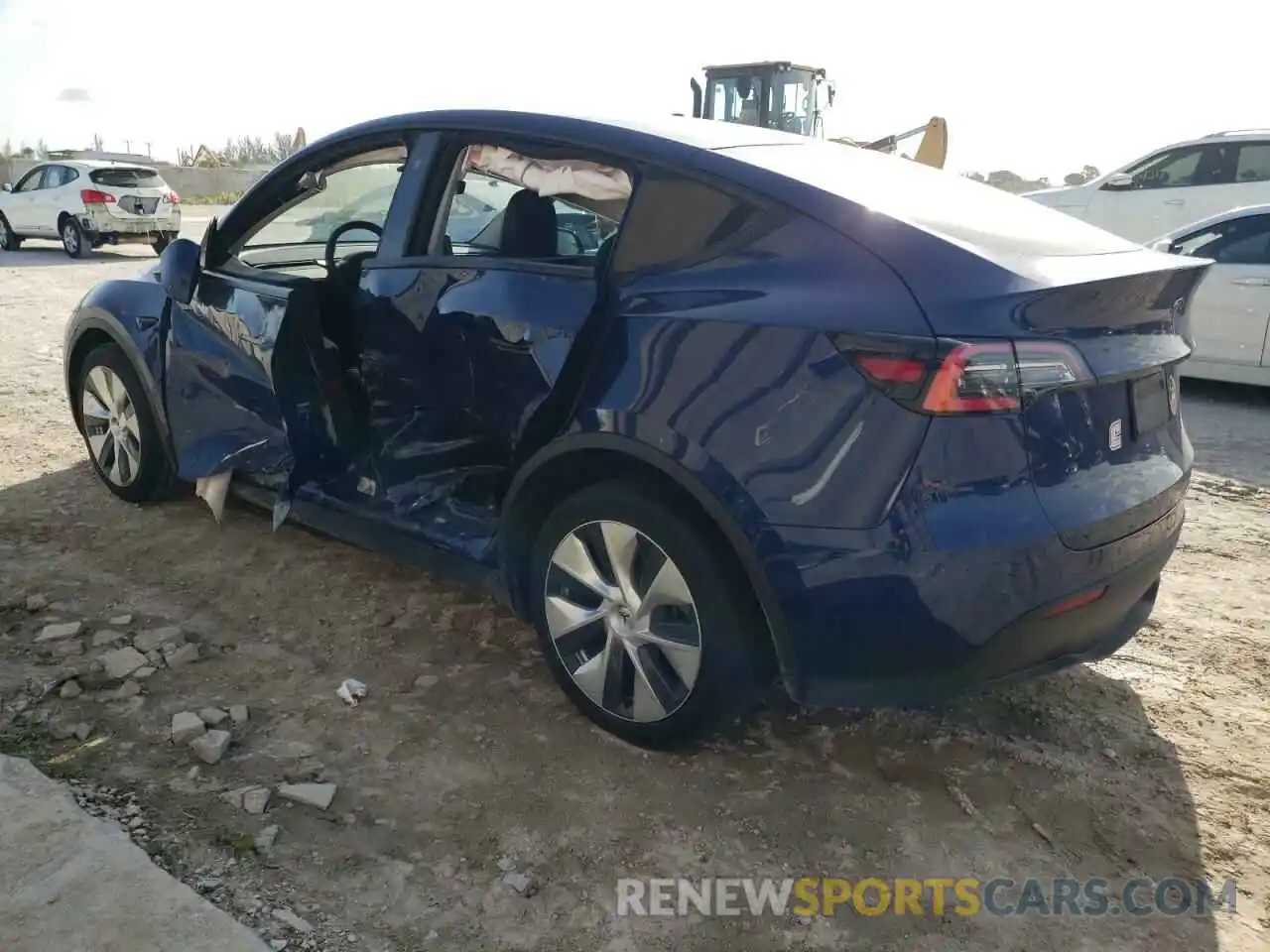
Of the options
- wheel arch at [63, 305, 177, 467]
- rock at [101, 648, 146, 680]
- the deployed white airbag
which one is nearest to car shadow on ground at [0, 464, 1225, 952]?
rock at [101, 648, 146, 680]

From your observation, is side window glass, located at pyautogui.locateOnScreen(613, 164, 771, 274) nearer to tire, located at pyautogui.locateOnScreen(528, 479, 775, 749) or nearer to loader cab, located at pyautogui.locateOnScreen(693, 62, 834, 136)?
tire, located at pyautogui.locateOnScreen(528, 479, 775, 749)

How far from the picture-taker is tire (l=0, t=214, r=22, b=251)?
17688mm

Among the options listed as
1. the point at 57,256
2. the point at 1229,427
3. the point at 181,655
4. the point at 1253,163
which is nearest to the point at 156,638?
the point at 181,655

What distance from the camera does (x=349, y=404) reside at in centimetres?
354

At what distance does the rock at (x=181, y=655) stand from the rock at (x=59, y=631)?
1.22 ft

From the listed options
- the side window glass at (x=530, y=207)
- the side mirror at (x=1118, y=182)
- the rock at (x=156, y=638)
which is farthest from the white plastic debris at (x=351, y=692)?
the side mirror at (x=1118, y=182)

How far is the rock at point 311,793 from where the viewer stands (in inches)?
102

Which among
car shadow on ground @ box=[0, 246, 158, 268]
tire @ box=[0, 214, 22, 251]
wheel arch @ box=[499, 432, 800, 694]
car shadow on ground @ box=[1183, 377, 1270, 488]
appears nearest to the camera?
wheel arch @ box=[499, 432, 800, 694]

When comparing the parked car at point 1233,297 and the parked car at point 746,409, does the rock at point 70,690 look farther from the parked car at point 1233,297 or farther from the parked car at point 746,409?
the parked car at point 1233,297

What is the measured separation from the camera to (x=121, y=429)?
4469 millimetres

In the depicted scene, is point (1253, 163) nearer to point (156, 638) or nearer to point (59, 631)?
point (156, 638)

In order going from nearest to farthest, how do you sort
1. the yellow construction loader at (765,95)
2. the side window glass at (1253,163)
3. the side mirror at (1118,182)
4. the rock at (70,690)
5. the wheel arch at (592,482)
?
1. the wheel arch at (592,482)
2. the rock at (70,690)
3. the side window glass at (1253,163)
4. the side mirror at (1118,182)
5. the yellow construction loader at (765,95)

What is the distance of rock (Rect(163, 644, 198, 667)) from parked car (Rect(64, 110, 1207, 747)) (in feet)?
2.06

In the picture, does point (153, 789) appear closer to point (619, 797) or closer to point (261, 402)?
point (619, 797)
